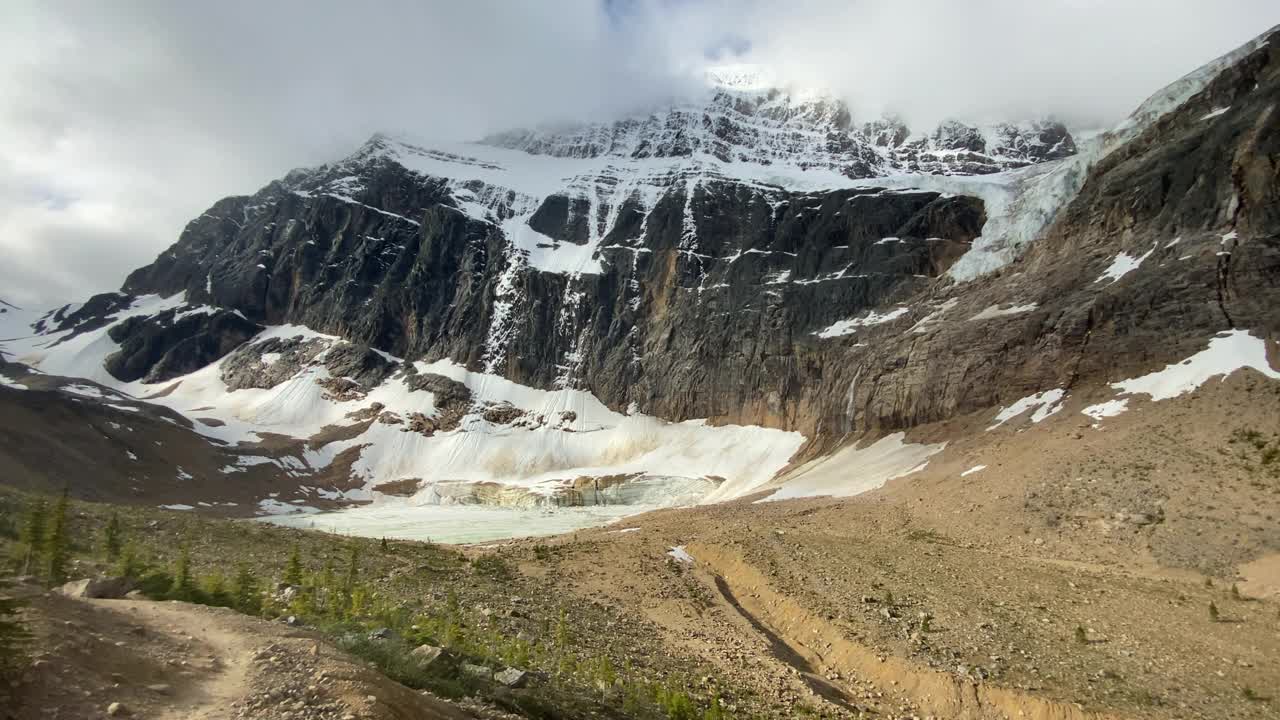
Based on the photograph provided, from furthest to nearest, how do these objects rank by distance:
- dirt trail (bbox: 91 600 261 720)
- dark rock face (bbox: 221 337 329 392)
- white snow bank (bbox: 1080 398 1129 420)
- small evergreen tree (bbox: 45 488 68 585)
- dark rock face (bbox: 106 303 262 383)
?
dark rock face (bbox: 106 303 262 383), dark rock face (bbox: 221 337 329 392), white snow bank (bbox: 1080 398 1129 420), small evergreen tree (bbox: 45 488 68 585), dirt trail (bbox: 91 600 261 720)

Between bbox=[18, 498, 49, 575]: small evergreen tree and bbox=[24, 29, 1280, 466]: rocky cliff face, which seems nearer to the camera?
bbox=[18, 498, 49, 575]: small evergreen tree

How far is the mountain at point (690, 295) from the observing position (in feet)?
157

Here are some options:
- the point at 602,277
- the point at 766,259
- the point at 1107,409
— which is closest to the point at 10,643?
the point at 1107,409

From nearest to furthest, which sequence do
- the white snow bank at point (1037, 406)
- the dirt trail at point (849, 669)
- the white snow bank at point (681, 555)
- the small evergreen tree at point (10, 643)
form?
the small evergreen tree at point (10, 643) → the dirt trail at point (849, 669) → the white snow bank at point (681, 555) → the white snow bank at point (1037, 406)

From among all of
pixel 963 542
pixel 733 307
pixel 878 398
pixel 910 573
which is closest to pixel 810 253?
pixel 733 307

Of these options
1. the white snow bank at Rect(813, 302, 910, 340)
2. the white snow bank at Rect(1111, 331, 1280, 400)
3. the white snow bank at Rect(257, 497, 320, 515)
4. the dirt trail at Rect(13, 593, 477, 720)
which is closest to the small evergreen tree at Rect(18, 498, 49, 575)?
the dirt trail at Rect(13, 593, 477, 720)

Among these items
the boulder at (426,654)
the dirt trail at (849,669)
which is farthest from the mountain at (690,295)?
the boulder at (426,654)

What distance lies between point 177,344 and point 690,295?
4204 inches

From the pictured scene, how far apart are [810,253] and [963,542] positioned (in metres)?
76.1

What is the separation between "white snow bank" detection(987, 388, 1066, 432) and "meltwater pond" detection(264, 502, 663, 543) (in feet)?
105

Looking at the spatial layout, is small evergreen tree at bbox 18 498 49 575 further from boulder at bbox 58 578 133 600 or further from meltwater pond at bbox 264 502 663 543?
meltwater pond at bbox 264 502 663 543

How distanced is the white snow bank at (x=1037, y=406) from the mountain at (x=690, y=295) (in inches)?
13.2

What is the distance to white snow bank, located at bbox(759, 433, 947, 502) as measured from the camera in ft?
159

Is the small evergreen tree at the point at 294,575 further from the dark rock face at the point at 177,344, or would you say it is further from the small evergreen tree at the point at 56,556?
the dark rock face at the point at 177,344
